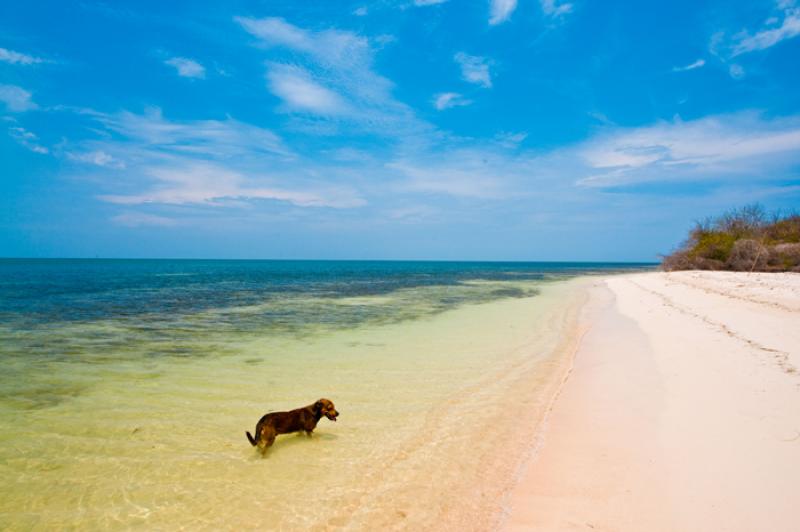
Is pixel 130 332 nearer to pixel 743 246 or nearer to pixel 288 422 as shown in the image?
pixel 288 422

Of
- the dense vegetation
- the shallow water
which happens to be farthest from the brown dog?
the dense vegetation

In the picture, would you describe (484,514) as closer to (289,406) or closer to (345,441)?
(345,441)

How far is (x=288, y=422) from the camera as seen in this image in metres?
5.27

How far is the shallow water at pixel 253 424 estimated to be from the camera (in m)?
3.93

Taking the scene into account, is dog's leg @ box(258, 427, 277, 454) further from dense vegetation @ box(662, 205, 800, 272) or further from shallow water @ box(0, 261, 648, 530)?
dense vegetation @ box(662, 205, 800, 272)

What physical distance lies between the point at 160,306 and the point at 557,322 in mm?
21638

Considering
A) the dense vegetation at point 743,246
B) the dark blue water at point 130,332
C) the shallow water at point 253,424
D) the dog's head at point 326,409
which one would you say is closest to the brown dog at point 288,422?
the dog's head at point 326,409

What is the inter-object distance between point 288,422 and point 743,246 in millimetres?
45526

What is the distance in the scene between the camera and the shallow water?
3.93 metres

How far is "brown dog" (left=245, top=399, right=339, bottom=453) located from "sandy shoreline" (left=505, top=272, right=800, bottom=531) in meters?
2.73

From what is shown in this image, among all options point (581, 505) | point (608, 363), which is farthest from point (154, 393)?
point (608, 363)

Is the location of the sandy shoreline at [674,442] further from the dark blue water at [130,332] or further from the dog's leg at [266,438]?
the dark blue water at [130,332]

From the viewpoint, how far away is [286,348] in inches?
460

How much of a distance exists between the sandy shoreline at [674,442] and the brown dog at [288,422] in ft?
8.94
